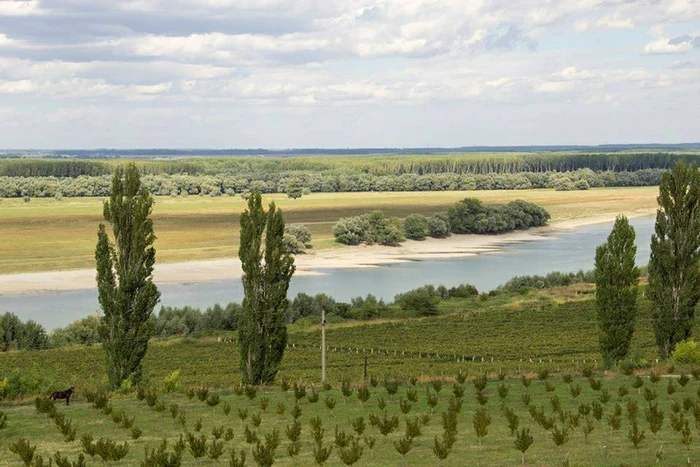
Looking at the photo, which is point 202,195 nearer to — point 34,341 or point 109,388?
point 34,341

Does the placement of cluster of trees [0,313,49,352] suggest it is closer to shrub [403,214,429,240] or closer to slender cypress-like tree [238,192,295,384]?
slender cypress-like tree [238,192,295,384]

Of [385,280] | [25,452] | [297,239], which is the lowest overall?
[385,280]

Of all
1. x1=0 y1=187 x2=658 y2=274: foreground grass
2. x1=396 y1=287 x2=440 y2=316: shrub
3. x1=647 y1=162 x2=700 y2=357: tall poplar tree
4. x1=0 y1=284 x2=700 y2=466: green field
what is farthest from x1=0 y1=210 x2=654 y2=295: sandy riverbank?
x1=647 y1=162 x2=700 y2=357: tall poplar tree

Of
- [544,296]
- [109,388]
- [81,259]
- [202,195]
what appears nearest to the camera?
[109,388]

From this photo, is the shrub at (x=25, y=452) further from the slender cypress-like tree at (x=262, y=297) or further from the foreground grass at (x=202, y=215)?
the foreground grass at (x=202, y=215)

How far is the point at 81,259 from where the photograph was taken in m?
77.6

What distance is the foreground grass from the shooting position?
3174 inches

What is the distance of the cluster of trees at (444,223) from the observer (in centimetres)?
9441

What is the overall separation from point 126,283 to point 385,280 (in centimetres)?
4423

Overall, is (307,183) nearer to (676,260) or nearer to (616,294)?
(676,260)

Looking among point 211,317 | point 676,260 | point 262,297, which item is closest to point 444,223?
point 211,317

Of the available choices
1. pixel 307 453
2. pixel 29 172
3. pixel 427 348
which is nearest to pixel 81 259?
pixel 427 348

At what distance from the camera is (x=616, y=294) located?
33.6 meters

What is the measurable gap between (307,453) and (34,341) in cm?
3327
